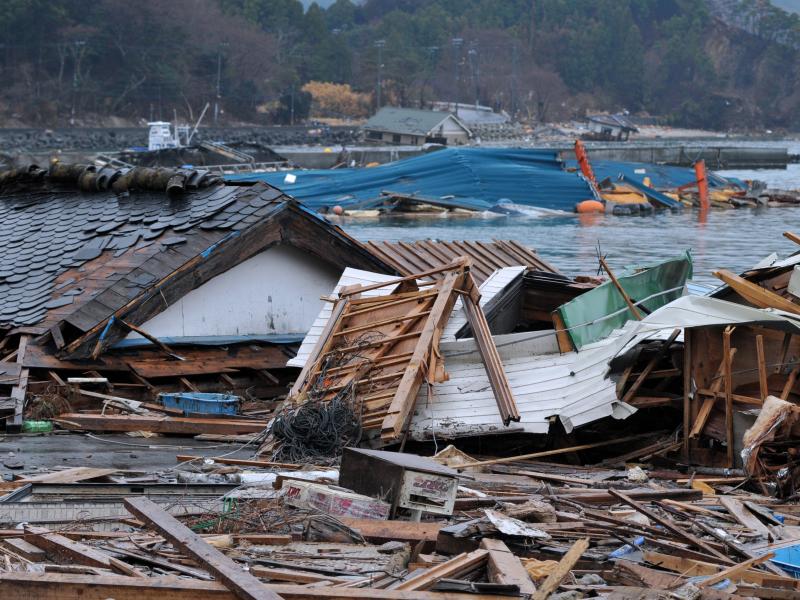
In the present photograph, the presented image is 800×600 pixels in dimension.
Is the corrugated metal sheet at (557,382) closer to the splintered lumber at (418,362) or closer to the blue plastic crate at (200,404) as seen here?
the splintered lumber at (418,362)

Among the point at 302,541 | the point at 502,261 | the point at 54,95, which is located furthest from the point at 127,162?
the point at 302,541

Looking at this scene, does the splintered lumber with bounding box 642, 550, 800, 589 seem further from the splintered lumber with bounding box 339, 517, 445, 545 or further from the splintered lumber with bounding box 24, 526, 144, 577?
the splintered lumber with bounding box 24, 526, 144, 577

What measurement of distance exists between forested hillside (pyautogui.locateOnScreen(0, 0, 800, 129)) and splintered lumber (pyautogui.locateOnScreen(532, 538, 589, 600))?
99861mm

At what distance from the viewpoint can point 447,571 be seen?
599cm

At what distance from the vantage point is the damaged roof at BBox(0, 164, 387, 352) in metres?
13.3

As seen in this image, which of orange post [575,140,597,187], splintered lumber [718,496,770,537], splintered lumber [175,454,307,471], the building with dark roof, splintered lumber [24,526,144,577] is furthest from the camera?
the building with dark roof

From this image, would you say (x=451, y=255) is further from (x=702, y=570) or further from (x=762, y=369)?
(x=702, y=570)

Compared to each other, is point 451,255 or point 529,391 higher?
point 451,255

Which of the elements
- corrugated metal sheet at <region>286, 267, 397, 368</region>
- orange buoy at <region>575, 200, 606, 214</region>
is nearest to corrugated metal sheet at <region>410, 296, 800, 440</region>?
corrugated metal sheet at <region>286, 267, 397, 368</region>

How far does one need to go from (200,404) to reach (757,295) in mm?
5811

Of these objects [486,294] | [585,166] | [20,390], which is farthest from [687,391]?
[585,166]

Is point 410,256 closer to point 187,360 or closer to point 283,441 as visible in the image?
point 187,360

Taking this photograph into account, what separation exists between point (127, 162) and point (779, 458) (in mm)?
58303

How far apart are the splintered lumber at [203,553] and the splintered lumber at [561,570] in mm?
1327
